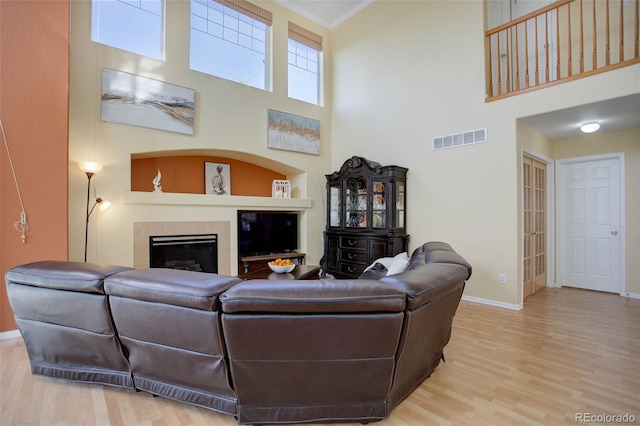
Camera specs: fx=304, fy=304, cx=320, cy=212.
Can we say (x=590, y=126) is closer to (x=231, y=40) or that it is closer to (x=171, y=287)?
(x=171, y=287)

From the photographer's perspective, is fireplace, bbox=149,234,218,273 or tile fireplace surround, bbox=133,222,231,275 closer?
tile fireplace surround, bbox=133,222,231,275

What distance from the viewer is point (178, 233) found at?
4.28m

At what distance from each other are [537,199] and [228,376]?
15.9ft

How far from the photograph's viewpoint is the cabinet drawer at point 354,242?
4949mm

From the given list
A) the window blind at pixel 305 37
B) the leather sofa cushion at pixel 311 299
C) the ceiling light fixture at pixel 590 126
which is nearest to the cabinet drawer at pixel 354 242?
the ceiling light fixture at pixel 590 126

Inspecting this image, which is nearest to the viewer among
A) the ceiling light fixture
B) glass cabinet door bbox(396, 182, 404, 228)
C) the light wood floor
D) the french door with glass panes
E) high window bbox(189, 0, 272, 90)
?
the light wood floor

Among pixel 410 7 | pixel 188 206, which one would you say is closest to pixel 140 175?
pixel 188 206

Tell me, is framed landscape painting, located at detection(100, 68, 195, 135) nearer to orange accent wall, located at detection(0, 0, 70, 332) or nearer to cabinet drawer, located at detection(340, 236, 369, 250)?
orange accent wall, located at detection(0, 0, 70, 332)

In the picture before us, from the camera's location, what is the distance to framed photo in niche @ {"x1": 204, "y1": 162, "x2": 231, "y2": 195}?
4.99 meters

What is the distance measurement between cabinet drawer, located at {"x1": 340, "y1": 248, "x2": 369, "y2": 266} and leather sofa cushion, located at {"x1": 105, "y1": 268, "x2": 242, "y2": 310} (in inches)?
140

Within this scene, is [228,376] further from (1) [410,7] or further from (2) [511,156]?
(1) [410,7]

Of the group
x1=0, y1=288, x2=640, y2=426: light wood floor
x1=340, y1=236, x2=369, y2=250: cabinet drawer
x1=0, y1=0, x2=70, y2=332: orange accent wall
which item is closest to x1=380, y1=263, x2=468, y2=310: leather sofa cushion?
x1=0, y1=288, x2=640, y2=426: light wood floor

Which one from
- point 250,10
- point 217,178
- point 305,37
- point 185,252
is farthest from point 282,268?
point 305,37

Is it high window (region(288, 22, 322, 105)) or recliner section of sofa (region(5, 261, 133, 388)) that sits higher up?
high window (region(288, 22, 322, 105))
